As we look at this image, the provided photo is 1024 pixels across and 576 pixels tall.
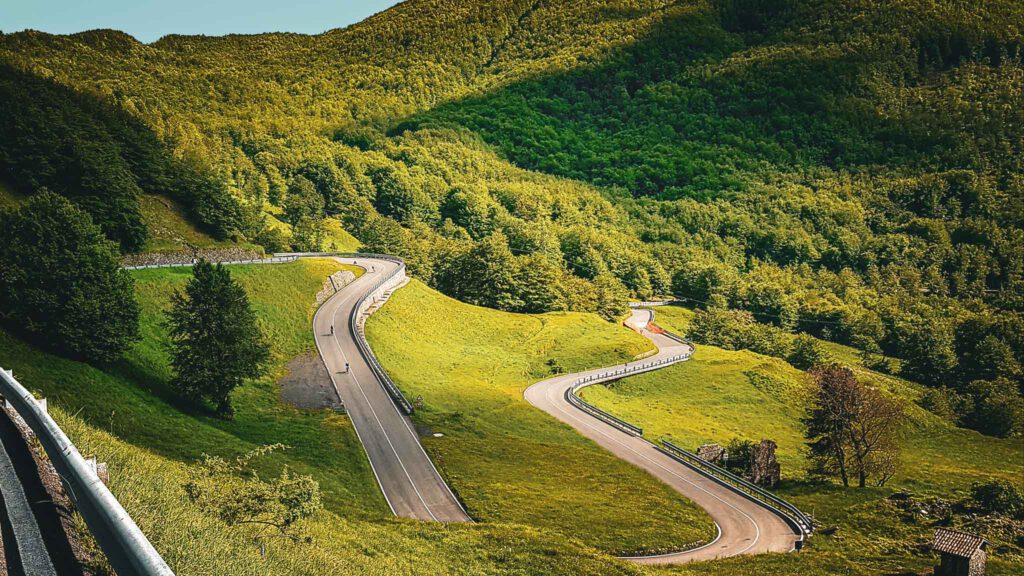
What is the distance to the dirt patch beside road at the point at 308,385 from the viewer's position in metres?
57.9

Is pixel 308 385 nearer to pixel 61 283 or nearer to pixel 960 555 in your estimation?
pixel 61 283

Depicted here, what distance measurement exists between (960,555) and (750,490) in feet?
64.5

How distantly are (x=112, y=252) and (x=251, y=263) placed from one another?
30534mm

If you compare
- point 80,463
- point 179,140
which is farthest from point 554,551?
point 179,140

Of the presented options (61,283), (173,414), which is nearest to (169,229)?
(61,283)

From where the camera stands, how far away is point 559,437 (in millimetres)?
59250

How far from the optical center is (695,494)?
4794 cm

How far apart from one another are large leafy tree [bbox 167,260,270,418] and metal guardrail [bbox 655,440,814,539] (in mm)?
37848

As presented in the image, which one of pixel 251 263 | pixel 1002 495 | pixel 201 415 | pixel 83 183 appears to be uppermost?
pixel 83 183

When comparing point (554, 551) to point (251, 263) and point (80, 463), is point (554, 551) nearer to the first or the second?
point (80, 463)

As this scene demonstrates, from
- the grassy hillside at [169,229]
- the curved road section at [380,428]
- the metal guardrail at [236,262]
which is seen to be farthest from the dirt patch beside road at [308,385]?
the grassy hillside at [169,229]

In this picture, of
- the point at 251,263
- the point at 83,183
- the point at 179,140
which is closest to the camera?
the point at 83,183

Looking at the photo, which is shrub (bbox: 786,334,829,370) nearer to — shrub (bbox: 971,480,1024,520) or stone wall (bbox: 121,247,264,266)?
shrub (bbox: 971,480,1024,520)

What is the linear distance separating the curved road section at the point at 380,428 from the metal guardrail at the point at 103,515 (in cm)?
3108
